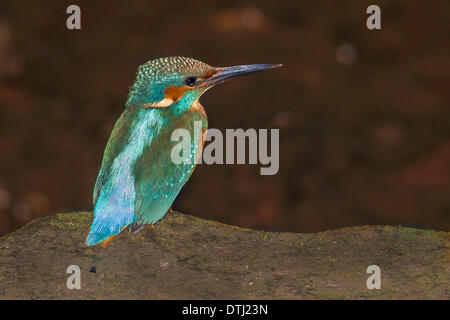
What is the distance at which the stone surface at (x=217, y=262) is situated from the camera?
3861mm

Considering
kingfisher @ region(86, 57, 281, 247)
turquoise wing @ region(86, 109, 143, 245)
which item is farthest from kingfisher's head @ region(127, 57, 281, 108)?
turquoise wing @ region(86, 109, 143, 245)

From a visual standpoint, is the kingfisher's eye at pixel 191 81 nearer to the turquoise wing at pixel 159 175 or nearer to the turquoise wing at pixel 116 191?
the turquoise wing at pixel 159 175

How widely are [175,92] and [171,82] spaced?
0.08 metres

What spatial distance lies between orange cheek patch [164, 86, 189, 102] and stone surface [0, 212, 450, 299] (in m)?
0.90

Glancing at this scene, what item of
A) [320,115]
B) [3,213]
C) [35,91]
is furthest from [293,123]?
[3,213]

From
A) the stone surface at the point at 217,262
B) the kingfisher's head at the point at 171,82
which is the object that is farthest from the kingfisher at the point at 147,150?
the stone surface at the point at 217,262

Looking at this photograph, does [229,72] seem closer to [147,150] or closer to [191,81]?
[191,81]

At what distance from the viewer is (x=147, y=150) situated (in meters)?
4.11

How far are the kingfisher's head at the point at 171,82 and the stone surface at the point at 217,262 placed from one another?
0.87 meters

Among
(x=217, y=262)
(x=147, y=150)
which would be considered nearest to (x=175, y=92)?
(x=147, y=150)

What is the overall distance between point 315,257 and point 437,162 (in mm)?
1192

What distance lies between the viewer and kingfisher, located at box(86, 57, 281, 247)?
4.06 metres

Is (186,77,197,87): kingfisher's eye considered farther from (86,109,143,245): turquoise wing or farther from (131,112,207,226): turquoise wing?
(86,109,143,245): turquoise wing

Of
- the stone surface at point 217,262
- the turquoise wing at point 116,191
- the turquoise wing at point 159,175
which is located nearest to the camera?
the stone surface at point 217,262
